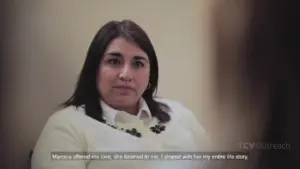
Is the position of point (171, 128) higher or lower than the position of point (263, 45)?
lower

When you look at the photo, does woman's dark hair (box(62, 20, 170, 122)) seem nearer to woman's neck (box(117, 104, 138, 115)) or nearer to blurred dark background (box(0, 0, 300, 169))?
woman's neck (box(117, 104, 138, 115))

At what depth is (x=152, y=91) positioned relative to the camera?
1.12 metres

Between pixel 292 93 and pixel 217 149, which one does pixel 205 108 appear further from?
pixel 292 93

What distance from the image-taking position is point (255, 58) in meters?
1.14

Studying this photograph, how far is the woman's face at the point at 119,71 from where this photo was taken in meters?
1.09

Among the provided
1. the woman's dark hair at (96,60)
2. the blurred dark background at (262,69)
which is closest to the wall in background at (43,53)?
the woman's dark hair at (96,60)

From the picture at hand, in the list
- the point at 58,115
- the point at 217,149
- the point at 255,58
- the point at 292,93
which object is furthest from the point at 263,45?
the point at 58,115

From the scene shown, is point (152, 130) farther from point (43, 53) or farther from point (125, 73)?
point (43, 53)

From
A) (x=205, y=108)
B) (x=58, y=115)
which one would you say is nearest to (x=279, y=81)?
(x=205, y=108)

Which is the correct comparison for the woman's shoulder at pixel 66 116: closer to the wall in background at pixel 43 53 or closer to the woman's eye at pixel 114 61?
the wall in background at pixel 43 53

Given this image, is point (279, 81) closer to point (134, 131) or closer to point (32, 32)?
point (134, 131)

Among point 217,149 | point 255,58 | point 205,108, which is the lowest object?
point 217,149

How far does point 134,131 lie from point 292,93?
0.42 m

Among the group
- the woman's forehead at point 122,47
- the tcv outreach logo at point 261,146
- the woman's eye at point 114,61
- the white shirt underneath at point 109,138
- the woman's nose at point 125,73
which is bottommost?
the tcv outreach logo at point 261,146
